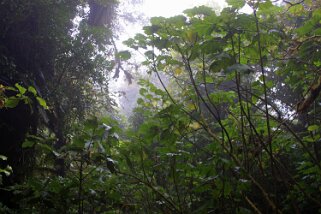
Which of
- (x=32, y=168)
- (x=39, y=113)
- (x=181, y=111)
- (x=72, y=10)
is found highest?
(x=72, y=10)

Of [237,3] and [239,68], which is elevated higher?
[237,3]

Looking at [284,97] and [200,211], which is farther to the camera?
[284,97]

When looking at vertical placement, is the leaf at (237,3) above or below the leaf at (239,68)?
above

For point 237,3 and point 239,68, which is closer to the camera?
point 239,68

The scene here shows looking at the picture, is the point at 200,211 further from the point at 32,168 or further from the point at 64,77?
the point at 64,77

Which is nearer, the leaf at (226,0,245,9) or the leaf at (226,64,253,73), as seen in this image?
the leaf at (226,64,253,73)

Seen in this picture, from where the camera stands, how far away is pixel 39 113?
22.8ft

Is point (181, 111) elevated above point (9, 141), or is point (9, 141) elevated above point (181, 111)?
point (9, 141)

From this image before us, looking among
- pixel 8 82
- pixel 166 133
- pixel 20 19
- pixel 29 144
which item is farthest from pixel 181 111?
pixel 20 19

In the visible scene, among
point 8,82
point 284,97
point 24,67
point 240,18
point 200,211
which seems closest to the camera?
point 240,18

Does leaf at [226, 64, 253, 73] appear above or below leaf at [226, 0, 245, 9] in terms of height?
below

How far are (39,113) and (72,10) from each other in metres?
2.46

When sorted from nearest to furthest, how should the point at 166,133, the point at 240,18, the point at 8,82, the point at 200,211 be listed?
the point at 240,18 < the point at 166,133 < the point at 200,211 < the point at 8,82

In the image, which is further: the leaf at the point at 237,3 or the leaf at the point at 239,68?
the leaf at the point at 237,3
